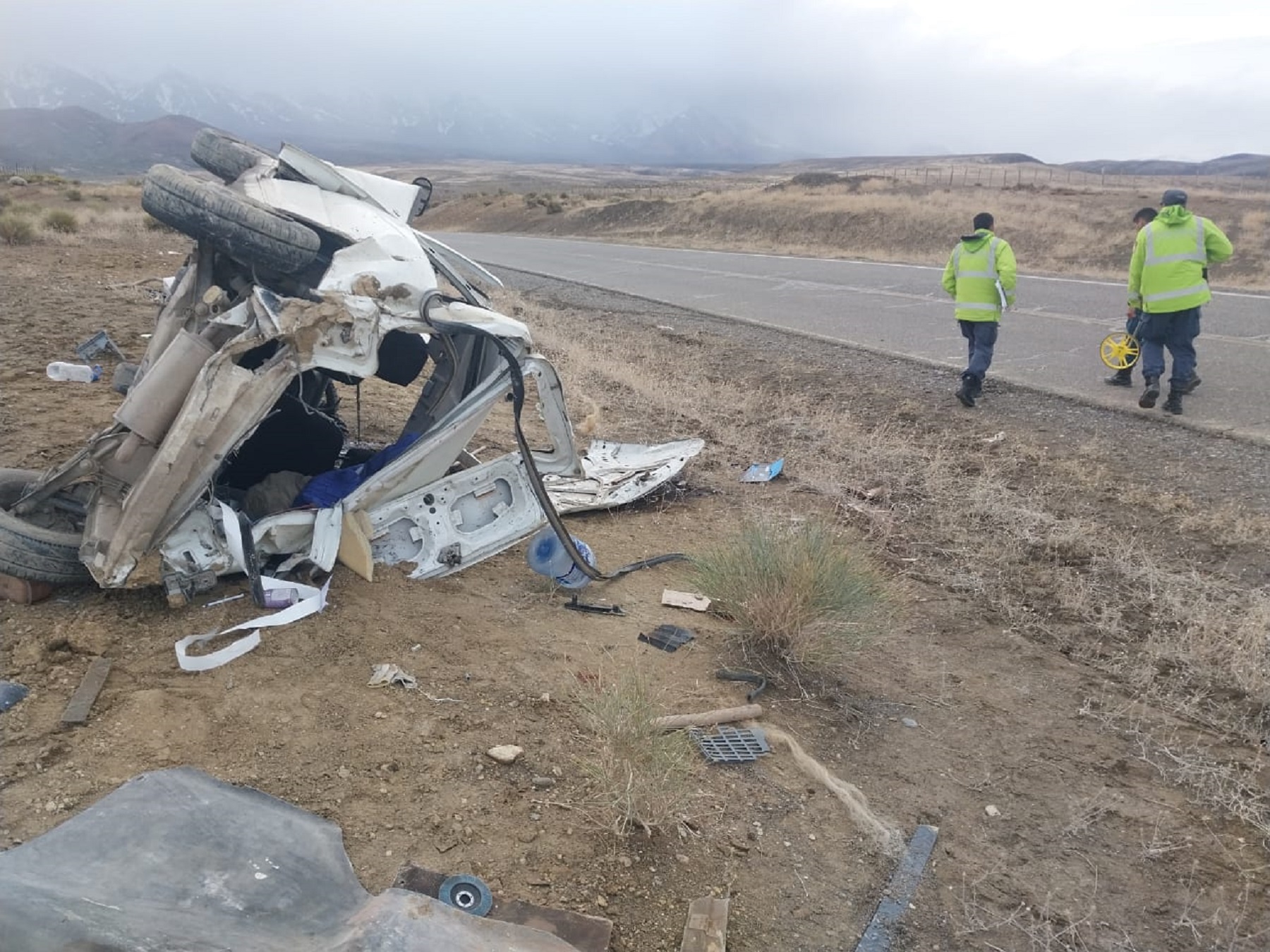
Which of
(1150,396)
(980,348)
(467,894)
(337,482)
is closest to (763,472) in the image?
(980,348)

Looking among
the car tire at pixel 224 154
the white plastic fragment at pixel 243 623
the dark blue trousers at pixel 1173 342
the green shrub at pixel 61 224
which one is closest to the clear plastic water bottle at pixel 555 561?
the white plastic fragment at pixel 243 623

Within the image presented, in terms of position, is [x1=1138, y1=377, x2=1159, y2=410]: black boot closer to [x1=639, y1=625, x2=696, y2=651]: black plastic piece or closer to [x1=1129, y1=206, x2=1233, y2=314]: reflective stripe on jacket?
[x1=1129, y1=206, x2=1233, y2=314]: reflective stripe on jacket

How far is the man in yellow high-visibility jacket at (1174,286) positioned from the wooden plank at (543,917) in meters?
7.29

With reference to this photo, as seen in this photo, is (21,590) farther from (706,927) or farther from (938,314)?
(938,314)

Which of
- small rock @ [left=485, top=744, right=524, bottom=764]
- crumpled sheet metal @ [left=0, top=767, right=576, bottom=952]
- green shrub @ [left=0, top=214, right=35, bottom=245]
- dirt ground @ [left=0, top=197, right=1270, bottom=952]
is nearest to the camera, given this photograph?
crumpled sheet metal @ [left=0, top=767, right=576, bottom=952]

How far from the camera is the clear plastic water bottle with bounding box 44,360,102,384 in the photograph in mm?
7008

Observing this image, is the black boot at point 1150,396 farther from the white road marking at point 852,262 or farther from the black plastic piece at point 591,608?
the white road marking at point 852,262

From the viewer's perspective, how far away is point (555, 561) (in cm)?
493

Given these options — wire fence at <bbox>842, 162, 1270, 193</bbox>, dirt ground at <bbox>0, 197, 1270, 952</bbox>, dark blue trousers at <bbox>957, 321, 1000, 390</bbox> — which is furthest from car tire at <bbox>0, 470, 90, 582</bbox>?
wire fence at <bbox>842, 162, 1270, 193</bbox>

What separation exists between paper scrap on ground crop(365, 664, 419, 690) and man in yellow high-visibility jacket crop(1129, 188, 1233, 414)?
6923 mm

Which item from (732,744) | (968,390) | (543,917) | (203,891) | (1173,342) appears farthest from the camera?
(968,390)

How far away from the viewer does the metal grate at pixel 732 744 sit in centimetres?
352

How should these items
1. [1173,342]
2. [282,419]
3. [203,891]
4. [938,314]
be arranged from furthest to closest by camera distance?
[938,314], [1173,342], [282,419], [203,891]

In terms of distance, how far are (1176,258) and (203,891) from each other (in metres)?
8.59
